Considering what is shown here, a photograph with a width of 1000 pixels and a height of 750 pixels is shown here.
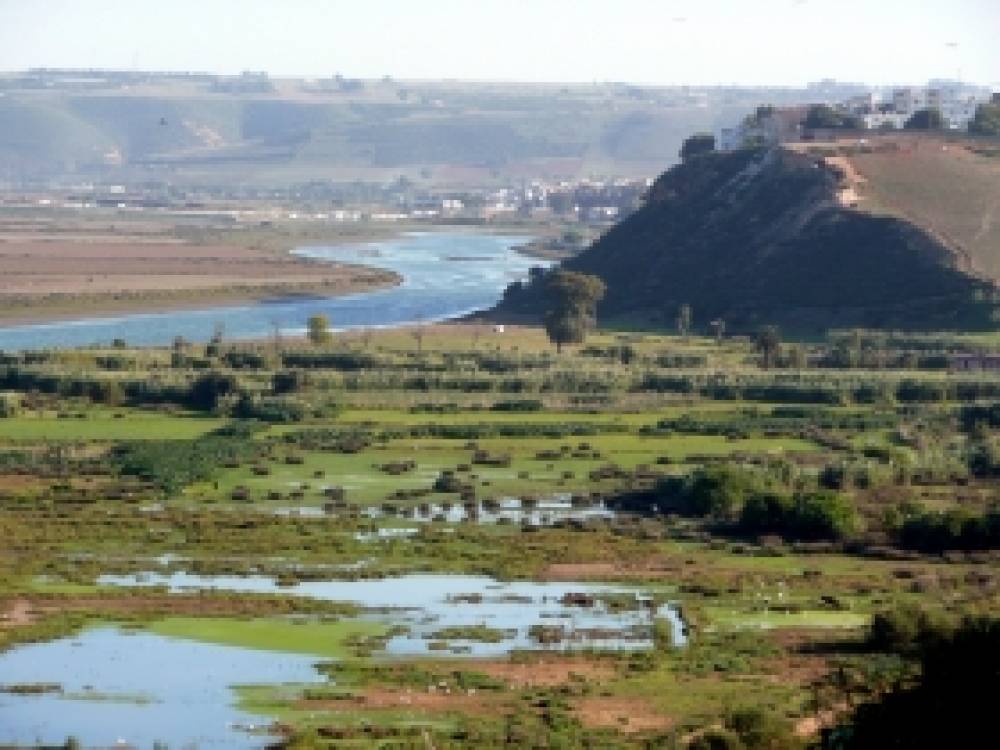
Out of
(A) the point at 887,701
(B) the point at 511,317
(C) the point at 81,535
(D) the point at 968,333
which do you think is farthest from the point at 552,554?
(B) the point at 511,317

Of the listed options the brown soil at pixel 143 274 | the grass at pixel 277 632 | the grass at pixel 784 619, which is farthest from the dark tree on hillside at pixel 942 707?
the brown soil at pixel 143 274

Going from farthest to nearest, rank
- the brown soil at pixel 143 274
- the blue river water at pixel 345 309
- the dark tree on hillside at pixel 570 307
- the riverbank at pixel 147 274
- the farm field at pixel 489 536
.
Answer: the brown soil at pixel 143 274, the riverbank at pixel 147 274, the blue river water at pixel 345 309, the dark tree on hillside at pixel 570 307, the farm field at pixel 489 536

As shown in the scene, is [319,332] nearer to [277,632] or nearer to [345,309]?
[345,309]

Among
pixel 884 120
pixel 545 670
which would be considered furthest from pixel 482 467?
pixel 884 120

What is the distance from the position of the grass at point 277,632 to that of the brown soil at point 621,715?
15.7 feet

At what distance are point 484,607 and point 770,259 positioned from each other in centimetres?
5846

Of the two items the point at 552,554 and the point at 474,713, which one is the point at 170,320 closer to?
the point at 552,554

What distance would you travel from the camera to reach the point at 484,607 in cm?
3931

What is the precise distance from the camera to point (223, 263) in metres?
126

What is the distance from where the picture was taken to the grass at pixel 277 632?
36.2 meters

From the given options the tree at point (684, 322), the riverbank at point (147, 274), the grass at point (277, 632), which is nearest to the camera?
the grass at point (277, 632)

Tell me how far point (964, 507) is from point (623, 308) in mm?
49048

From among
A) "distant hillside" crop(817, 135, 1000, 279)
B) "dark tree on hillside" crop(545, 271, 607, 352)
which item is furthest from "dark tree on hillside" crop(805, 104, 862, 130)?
"dark tree on hillside" crop(545, 271, 607, 352)

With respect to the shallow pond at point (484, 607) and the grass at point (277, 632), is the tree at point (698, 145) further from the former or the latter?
the grass at point (277, 632)
